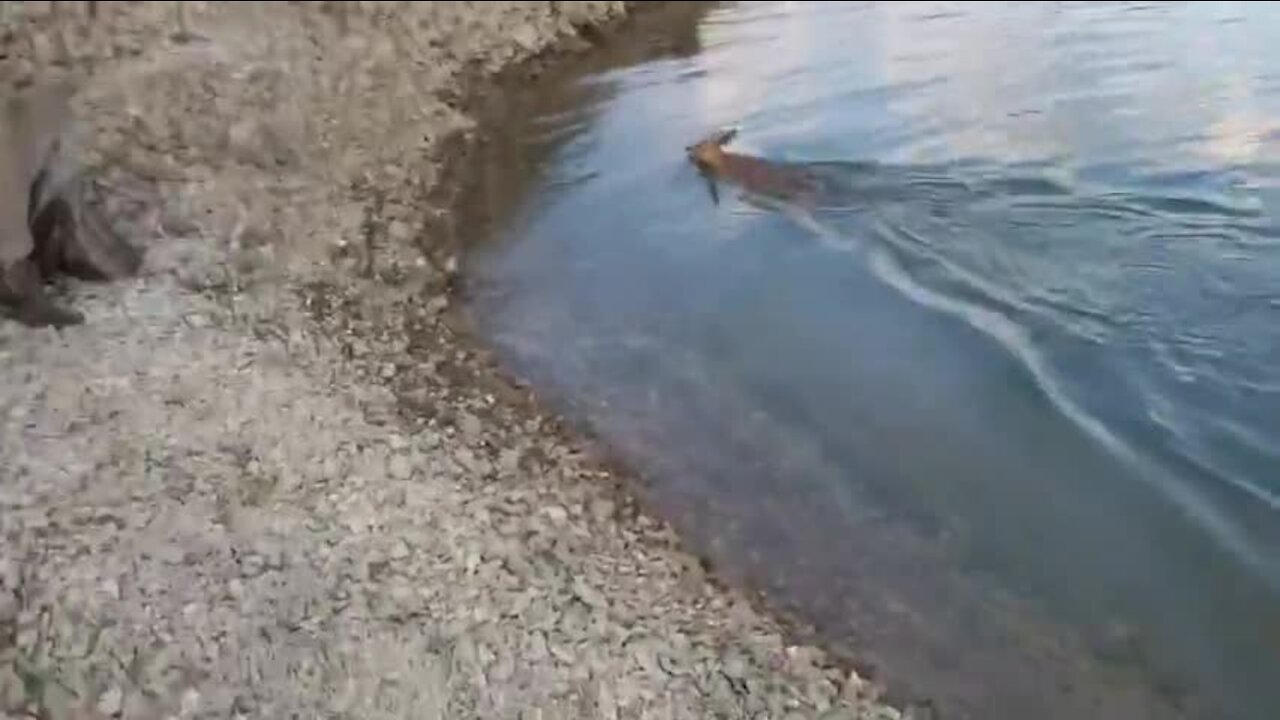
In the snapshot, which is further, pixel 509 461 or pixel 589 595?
pixel 509 461

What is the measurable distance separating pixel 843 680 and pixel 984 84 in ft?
29.5

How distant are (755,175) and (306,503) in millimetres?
6306

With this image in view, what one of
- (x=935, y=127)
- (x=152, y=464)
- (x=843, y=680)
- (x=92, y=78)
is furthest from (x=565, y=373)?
(x=92, y=78)

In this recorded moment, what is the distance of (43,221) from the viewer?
10055mm

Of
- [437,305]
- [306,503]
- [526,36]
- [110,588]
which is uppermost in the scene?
[526,36]

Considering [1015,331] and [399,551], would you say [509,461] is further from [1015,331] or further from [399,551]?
[1015,331]

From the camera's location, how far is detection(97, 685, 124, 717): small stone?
6469mm

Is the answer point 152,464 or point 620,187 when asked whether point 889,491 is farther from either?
point 620,187

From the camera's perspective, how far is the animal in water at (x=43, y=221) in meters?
9.54

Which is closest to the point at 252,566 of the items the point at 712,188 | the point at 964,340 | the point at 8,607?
the point at 8,607

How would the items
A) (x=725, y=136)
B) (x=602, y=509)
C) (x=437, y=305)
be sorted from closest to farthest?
(x=602, y=509) → (x=437, y=305) → (x=725, y=136)

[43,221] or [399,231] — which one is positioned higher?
[43,221]

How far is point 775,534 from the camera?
27.0ft

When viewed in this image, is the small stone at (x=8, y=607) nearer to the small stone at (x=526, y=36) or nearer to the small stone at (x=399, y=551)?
the small stone at (x=399, y=551)
